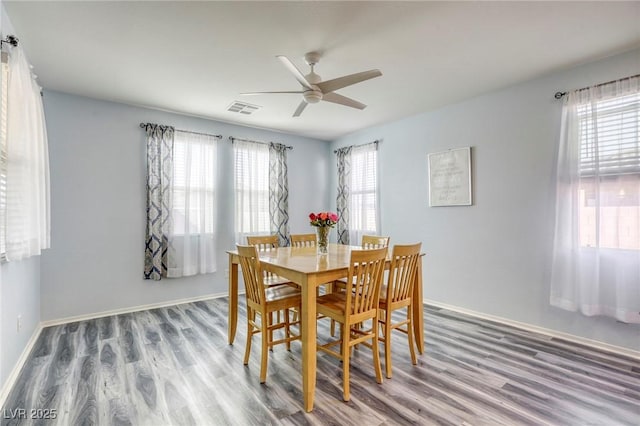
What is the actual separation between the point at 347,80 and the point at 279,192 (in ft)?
9.82

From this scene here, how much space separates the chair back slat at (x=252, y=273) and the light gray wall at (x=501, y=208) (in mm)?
2702

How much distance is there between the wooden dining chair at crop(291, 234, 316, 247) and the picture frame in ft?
5.58

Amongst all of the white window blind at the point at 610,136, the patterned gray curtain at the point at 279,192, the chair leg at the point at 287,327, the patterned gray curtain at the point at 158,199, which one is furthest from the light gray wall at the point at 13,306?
the white window blind at the point at 610,136

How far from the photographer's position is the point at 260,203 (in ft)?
16.1

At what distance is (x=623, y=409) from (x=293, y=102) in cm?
393

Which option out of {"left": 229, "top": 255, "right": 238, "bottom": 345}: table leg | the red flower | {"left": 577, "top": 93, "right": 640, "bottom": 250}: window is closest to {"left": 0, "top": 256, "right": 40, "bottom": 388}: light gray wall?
{"left": 229, "top": 255, "right": 238, "bottom": 345}: table leg

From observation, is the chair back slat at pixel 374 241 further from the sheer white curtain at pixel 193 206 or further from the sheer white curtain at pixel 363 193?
the sheer white curtain at pixel 193 206

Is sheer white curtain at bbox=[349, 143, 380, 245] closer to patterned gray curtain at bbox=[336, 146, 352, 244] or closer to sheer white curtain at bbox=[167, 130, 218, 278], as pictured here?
patterned gray curtain at bbox=[336, 146, 352, 244]

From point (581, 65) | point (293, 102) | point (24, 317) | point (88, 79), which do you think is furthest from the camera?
point (293, 102)

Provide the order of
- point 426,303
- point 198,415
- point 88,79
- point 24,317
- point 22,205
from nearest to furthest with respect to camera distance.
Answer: point 198,415 → point 22,205 → point 24,317 → point 88,79 → point 426,303

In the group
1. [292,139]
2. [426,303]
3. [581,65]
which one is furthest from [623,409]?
[292,139]

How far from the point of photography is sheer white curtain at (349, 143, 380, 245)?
4.92 metres

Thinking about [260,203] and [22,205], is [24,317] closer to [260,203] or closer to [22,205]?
[22,205]

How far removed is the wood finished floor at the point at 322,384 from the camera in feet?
6.07
